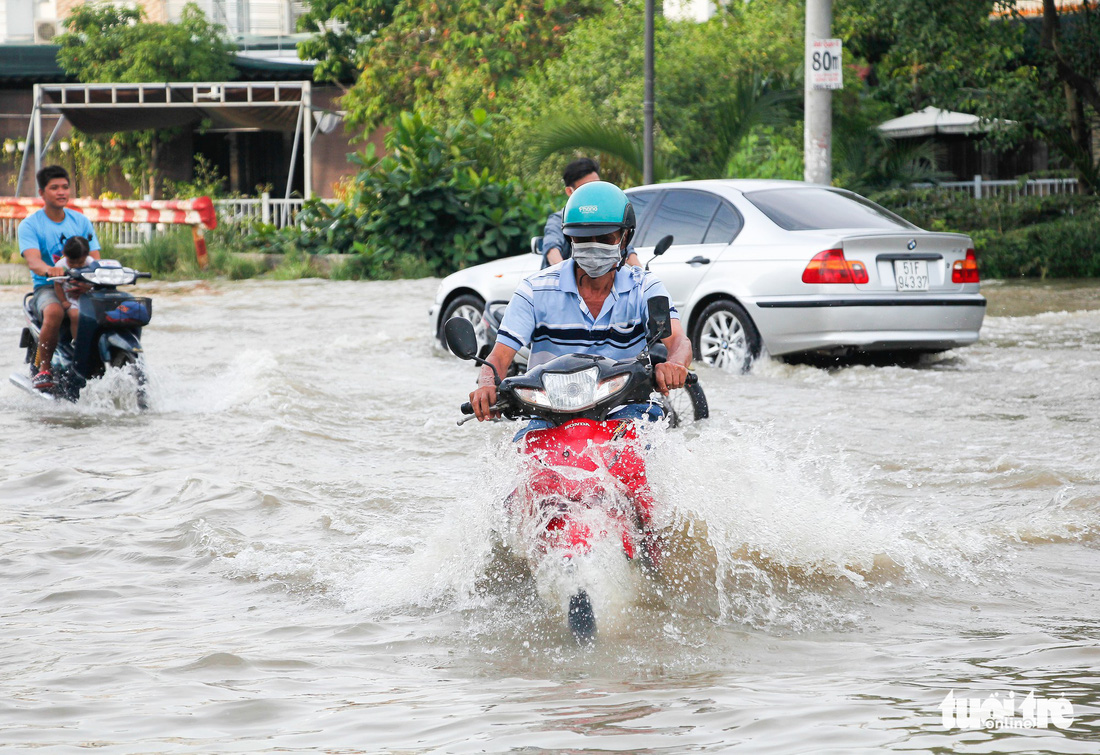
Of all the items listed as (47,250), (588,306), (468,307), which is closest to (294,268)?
(468,307)

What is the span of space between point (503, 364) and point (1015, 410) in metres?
5.07

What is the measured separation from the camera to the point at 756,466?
5.30 metres

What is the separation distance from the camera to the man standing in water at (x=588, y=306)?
452cm

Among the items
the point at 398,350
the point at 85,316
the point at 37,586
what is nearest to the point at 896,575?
the point at 37,586

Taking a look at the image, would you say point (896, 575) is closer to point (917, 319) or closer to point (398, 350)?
point (917, 319)

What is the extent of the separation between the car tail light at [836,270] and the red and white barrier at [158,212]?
43.4 ft

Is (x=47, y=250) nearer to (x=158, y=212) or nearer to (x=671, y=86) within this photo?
(x=671, y=86)

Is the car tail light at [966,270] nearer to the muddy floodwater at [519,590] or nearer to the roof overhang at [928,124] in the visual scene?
the muddy floodwater at [519,590]

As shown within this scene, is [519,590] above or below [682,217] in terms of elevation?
below

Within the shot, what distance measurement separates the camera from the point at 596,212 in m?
4.46

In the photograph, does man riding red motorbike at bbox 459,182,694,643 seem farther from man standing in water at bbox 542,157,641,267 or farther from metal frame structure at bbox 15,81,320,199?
metal frame structure at bbox 15,81,320,199

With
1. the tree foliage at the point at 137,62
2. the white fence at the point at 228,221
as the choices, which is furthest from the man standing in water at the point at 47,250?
the tree foliage at the point at 137,62

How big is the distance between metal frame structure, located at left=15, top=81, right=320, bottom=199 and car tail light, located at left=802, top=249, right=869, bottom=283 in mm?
16480

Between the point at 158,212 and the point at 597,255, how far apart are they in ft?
62.1
